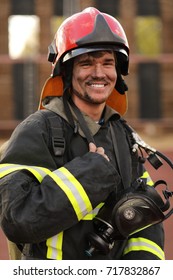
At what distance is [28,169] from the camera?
2643 mm

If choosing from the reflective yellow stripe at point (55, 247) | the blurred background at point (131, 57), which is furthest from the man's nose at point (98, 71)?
the blurred background at point (131, 57)

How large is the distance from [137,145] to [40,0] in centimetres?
725

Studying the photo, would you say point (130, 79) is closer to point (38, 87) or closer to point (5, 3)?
point (38, 87)

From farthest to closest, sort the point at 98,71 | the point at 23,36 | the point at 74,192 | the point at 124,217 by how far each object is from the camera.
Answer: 1. the point at 23,36
2. the point at 98,71
3. the point at 124,217
4. the point at 74,192

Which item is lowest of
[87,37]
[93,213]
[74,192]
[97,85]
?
[93,213]

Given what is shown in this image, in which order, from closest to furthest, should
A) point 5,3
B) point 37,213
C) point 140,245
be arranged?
1. point 37,213
2. point 140,245
3. point 5,3

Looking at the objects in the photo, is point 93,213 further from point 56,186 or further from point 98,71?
point 98,71

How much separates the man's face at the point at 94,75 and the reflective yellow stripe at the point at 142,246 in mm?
542

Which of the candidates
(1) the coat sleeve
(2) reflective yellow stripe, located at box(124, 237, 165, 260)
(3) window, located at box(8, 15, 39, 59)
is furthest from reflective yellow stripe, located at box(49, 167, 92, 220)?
(3) window, located at box(8, 15, 39, 59)

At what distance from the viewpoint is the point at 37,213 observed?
8.45 ft

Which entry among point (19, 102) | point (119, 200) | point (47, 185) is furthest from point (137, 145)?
point (19, 102)

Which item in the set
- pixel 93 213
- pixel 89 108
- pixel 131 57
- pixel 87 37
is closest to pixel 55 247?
pixel 93 213

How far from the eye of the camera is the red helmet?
2.86m

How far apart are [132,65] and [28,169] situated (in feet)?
24.8
